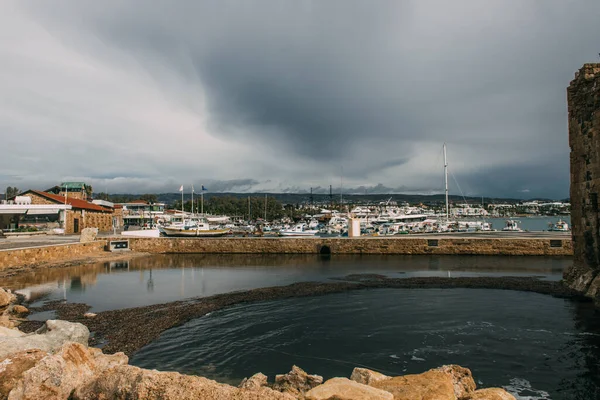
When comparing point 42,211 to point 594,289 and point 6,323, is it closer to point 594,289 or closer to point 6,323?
point 6,323

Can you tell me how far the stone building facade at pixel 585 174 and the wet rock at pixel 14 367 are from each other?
58.0ft

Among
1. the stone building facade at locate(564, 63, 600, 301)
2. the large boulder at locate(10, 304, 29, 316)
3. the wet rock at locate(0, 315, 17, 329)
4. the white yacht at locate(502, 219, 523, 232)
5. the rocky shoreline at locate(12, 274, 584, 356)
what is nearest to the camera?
the rocky shoreline at locate(12, 274, 584, 356)

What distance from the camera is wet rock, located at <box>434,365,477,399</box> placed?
21.7 ft

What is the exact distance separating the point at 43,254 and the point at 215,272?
1414cm

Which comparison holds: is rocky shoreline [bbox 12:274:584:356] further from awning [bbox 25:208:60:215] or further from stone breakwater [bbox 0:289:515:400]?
awning [bbox 25:208:60:215]

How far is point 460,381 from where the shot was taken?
689 cm

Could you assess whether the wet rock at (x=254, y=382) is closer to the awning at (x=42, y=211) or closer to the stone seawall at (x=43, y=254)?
the stone seawall at (x=43, y=254)

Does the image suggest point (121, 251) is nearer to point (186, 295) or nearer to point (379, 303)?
point (186, 295)

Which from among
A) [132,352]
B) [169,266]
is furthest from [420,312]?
[169,266]

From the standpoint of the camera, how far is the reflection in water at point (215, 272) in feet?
63.2

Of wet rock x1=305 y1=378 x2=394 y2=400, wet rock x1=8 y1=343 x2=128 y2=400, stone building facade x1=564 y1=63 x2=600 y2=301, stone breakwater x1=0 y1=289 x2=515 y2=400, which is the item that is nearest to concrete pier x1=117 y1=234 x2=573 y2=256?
stone building facade x1=564 y1=63 x2=600 y2=301

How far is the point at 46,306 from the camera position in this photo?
1628 centimetres

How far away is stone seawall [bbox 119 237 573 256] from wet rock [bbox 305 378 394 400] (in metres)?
30.6

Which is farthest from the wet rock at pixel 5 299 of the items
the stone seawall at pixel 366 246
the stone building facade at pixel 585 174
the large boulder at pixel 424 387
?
the stone building facade at pixel 585 174
